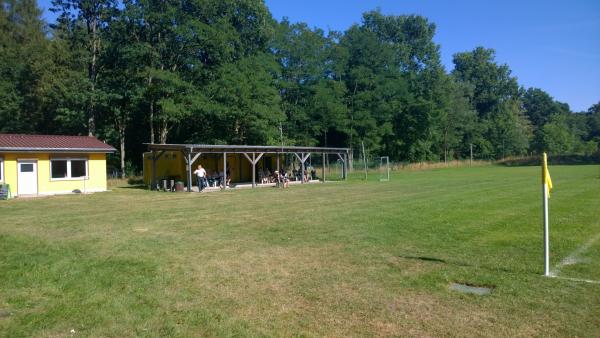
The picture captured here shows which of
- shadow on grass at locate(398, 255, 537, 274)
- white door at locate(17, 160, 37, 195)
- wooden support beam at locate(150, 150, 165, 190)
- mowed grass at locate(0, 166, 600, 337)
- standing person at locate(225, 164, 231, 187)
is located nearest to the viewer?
mowed grass at locate(0, 166, 600, 337)

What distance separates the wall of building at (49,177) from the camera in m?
21.5

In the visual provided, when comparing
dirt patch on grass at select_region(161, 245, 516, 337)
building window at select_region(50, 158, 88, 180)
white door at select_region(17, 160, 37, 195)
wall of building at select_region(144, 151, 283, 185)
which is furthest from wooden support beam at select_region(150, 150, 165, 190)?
dirt patch on grass at select_region(161, 245, 516, 337)

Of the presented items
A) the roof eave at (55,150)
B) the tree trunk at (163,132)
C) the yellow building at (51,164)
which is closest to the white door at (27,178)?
the yellow building at (51,164)

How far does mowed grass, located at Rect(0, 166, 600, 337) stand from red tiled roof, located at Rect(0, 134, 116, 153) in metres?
11.2

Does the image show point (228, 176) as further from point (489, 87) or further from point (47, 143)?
point (489, 87)

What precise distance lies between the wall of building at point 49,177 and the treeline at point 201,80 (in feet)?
38.6

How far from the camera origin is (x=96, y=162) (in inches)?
981

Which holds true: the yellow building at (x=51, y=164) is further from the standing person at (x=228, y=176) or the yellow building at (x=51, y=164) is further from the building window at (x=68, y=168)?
the standing person at (x=228, y=176)

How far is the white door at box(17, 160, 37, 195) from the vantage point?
21.9m

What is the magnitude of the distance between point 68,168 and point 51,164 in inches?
33.7

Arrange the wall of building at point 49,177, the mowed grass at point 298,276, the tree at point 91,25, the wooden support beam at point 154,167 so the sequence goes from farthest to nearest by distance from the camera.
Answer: the tree at point 91,25 → the wooden support beam at point 154,167 → the wall of building at point 49,177 → the mowed grass at point 298,276

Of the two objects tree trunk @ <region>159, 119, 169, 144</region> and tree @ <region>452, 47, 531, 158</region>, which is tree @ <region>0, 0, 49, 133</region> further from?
tree @ <region>452, 47, 531, 158</region>

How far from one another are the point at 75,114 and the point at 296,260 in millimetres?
33866

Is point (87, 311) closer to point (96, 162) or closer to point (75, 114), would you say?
point (96, 162)
